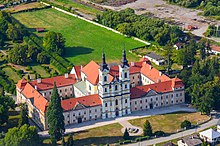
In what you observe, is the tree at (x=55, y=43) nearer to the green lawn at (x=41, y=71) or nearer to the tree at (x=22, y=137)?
the green lawn at (x=41, y=71)

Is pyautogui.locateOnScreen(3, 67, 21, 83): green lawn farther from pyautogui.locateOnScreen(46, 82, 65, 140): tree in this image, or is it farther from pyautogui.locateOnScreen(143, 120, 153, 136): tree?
pyautogui.locateOnScreen(143, 120, 153, 136): tree

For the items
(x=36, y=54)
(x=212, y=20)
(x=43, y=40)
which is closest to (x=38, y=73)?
(x=36, y=54)

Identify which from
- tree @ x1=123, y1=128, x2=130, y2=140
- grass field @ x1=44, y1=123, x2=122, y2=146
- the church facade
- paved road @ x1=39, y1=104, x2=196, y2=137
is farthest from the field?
tree @ x1=123, y1=128, x2=130, y2=140

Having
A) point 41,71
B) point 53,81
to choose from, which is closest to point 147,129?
point 53,81

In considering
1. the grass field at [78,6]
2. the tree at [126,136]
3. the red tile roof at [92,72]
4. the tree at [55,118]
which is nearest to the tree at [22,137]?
the tree at [55,118]

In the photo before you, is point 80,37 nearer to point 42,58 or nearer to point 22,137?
point 42,58

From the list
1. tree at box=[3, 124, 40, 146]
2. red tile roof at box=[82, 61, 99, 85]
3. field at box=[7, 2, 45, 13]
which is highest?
red tile roof at box=[82, 61, 99, 85]

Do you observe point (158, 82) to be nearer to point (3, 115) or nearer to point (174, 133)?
point (174, 133)
